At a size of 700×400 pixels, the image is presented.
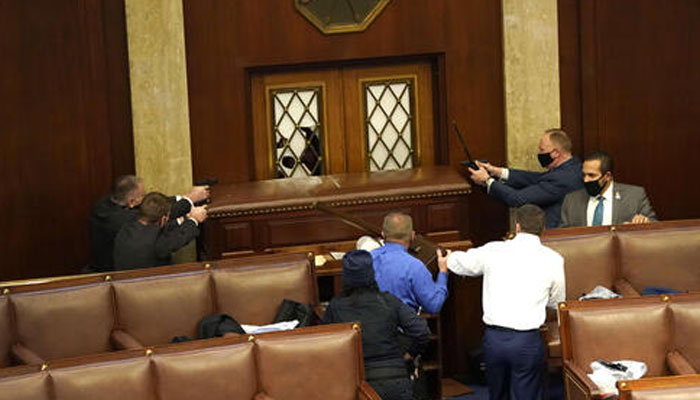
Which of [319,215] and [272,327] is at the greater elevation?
[319,215]

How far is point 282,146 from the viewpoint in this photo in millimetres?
9625

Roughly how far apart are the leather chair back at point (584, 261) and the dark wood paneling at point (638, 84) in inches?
88.5

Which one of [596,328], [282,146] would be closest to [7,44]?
[282,146]

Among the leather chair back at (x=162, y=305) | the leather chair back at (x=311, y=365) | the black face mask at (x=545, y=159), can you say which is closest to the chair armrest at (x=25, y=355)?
the leather chair back at (x=162, y=305)

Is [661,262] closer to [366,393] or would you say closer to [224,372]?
[366,393]

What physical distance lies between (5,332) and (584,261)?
3.38 m

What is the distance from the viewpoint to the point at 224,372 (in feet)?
18.7

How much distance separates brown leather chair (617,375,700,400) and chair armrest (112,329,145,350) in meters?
2.95

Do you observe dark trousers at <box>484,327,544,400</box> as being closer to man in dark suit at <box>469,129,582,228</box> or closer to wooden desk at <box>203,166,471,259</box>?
wooden desk at <box>203,166,471,259</box>

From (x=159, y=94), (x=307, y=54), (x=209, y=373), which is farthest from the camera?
(x=307, y=54)

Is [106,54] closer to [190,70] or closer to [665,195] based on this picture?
[190,70]

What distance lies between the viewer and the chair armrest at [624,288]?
732cm

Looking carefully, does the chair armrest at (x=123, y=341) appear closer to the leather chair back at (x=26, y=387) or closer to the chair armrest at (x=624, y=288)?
the leather chair back at (x=26, y=387)

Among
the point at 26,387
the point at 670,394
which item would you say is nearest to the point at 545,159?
the point at 670,394
